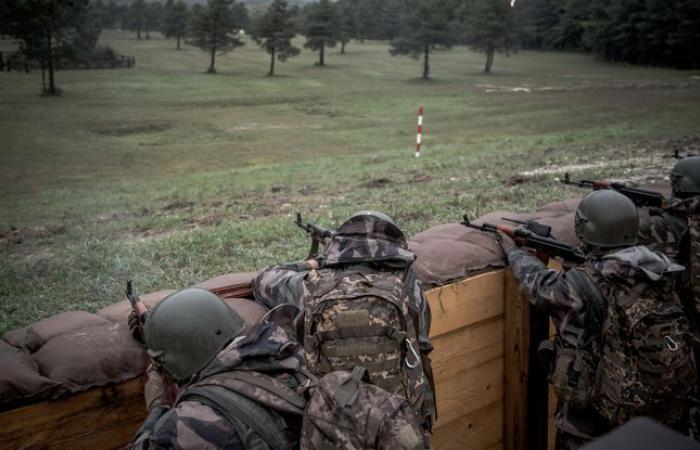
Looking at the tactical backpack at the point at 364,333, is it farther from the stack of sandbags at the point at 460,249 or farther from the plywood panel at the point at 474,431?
the plywood panel at the point at 474,431

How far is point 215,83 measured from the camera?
4131 cm

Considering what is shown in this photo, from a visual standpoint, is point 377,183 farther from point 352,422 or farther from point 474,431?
point 352,422

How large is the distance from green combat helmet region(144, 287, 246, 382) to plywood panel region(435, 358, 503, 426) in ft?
5.85

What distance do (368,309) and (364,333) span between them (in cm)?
10

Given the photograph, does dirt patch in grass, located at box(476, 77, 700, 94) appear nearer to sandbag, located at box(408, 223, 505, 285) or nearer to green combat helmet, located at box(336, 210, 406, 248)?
sandbag, located at box(408, 223, 505, 285)

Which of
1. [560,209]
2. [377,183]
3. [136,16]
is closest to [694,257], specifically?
[560,209]

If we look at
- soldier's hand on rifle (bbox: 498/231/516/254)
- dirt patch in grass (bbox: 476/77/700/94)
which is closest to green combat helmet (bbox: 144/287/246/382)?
soldier's hand on rifle (bbox: 498/231/516/254)

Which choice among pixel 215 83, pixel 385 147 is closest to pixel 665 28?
pixel 385 147

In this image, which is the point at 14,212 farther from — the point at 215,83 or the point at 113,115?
the point at 215,83

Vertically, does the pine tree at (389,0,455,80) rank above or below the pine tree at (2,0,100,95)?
above

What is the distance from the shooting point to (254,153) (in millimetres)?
23000

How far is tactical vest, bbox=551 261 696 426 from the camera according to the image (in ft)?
10.5

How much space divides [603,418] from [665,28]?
130ft

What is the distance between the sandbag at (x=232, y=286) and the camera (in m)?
3.32
